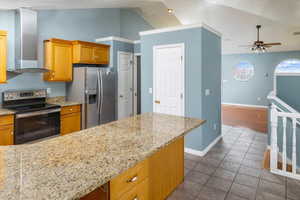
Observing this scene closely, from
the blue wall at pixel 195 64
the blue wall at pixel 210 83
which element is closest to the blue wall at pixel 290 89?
the blue wall at pixel 210 83

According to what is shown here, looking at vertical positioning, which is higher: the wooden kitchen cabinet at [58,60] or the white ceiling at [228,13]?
the white ceiling at [228,13]

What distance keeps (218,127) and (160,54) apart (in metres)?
2.09

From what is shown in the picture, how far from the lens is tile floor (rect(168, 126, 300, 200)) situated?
2.42m

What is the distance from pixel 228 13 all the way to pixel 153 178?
15.1ft

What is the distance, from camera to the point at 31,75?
4055 mm

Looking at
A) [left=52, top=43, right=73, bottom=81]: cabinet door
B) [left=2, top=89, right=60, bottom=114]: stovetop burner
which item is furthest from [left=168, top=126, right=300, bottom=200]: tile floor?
[left=52, top=43, right=73, bottom=81]: cabinet door

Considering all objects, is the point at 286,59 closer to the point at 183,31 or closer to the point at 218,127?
the point at 218,127

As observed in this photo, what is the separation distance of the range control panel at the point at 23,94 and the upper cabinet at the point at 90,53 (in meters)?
1.00

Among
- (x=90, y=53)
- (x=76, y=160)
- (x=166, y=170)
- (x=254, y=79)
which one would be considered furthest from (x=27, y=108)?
(x=254, y=79)

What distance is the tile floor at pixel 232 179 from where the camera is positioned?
2418 millimetres

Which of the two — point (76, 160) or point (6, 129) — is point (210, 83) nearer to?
point (76, 160)

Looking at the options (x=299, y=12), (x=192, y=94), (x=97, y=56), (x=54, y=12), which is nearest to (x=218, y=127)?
(x=192, y=94)

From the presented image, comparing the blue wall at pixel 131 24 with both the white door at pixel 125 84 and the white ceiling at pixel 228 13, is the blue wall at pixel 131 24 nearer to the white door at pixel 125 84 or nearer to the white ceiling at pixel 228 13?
the white ceiling at pixel 228 13

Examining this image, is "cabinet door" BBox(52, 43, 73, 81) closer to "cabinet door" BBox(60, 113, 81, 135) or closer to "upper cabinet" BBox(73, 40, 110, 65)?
"upper cabinet" BBox(73, 40, 110, 65)
